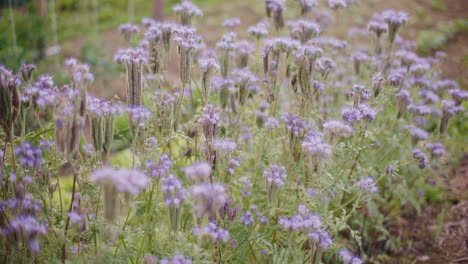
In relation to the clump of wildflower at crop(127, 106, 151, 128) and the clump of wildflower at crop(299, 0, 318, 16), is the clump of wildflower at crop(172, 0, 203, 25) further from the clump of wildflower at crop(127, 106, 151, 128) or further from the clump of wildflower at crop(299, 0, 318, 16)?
the clump of wildflower at crop(127, 106, 151, 128)

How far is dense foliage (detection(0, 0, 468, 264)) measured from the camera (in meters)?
2.22

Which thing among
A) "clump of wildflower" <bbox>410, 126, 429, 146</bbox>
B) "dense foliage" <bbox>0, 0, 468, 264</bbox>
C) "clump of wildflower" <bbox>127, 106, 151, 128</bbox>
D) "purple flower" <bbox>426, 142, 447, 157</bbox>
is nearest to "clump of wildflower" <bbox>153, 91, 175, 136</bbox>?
"dense foliage" <bbox>0, 0, 468, 264</bbox>

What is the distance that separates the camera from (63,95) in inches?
86.6

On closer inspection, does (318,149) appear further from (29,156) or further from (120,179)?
(29,156)

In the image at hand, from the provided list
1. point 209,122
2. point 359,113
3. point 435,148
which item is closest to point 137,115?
point 209,122

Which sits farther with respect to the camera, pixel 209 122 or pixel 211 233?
pixel 209 122

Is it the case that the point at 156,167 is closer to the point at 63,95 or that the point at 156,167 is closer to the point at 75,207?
the point at 75,207

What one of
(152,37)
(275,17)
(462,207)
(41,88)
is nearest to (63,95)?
(41,88)

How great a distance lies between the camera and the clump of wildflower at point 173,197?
2.22 m

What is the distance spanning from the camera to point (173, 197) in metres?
2.25

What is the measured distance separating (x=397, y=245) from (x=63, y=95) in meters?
3.37

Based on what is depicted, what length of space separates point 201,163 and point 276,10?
2250 millimetres

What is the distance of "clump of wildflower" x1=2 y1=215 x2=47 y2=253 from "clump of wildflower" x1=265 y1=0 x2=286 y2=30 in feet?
8.57

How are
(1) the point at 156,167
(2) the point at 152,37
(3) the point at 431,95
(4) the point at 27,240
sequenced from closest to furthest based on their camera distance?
(4) the point at 27,240 < (1) the point at 156,167 < (2) the point at 152,37 < (3) the point at 431,95
